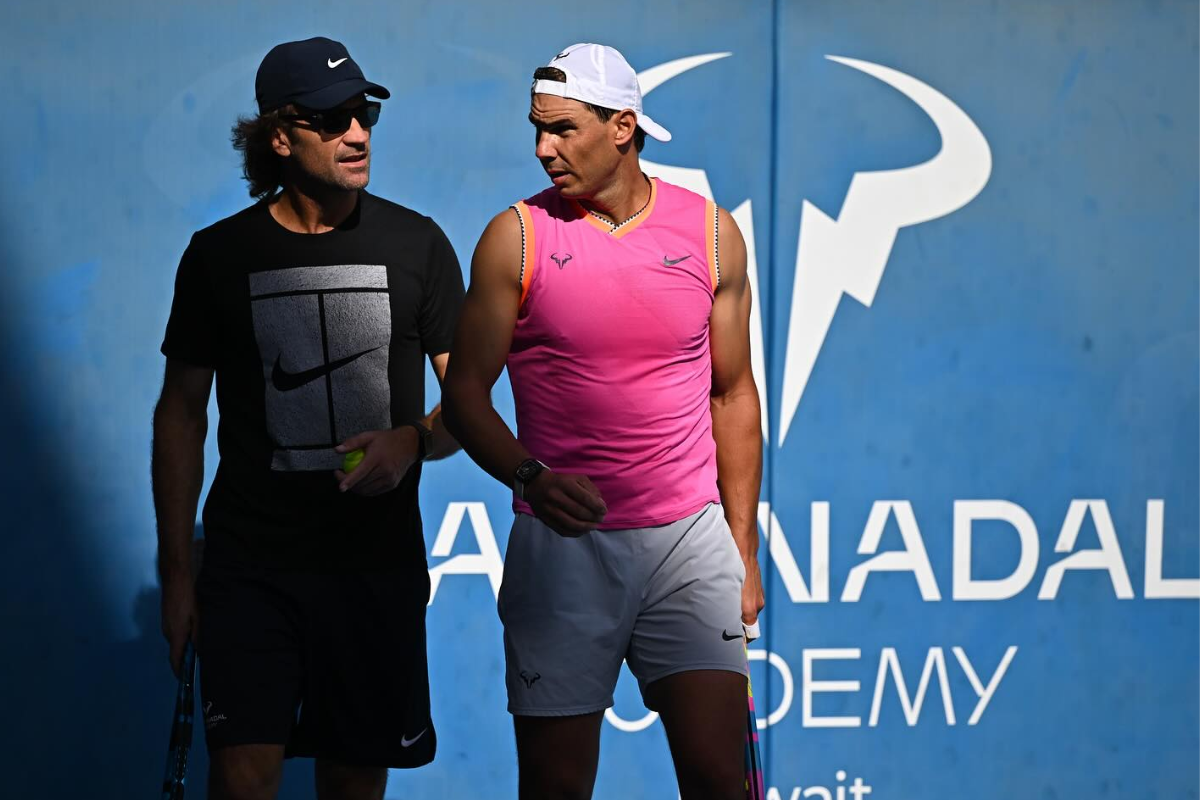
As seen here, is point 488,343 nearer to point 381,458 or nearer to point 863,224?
point 381,458

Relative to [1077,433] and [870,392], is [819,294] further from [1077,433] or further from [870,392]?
[1077,433]

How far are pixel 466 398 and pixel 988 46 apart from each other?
6.99ft

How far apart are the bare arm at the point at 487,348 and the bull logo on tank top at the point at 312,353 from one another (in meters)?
0.29

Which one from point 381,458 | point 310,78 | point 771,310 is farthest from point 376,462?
point 771,310

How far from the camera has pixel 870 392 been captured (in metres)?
4.17

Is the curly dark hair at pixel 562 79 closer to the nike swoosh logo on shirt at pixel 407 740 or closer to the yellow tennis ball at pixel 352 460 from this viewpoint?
the yellow tennis ball at pixel 352 460

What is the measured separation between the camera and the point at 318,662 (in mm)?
3207

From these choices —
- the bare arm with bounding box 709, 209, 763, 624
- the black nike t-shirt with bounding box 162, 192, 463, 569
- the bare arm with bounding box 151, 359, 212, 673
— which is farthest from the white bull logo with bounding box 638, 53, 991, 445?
the bare arm with bounding box 151, 359, 212, 673

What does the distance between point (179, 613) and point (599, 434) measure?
1043 mm

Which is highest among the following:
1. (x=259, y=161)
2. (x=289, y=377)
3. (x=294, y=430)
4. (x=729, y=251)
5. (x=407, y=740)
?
(x=259, y=161)

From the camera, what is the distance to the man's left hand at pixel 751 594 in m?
3.19

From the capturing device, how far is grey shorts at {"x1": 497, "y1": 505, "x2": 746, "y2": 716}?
291cm

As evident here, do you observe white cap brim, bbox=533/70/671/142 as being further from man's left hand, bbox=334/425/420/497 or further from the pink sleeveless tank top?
man's left hand, bbox=334/425/420/497

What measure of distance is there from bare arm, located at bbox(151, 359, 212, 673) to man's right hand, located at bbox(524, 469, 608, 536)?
885mm
